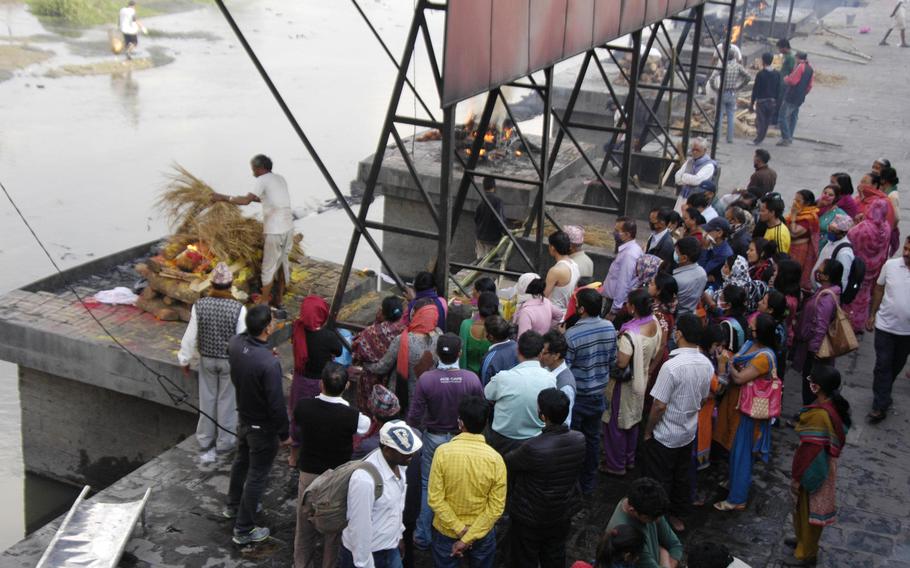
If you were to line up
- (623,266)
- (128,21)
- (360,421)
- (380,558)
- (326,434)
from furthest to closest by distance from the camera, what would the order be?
1. (128,21)
2. (623,266)
3. (360,421)
4. (326,434)
5. (380,558)

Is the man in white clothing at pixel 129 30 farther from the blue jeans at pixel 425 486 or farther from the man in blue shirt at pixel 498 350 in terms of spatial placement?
the blue jeans at pixel 425 486

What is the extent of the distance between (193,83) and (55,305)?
58.3ft

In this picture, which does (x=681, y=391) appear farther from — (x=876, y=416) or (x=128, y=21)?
(x=128, y=21)

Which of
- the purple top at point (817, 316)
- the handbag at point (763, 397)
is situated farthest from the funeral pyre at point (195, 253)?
the purple top at point (817, 316)

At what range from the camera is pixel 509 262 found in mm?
12469

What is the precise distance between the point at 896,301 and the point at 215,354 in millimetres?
5834

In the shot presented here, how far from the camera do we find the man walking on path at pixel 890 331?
27.8ft

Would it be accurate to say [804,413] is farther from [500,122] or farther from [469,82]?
[500,122]

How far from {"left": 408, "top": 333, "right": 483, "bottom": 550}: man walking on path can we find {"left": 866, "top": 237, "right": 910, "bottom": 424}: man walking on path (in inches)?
175

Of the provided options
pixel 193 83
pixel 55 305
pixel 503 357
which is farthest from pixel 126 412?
pixel 193 83

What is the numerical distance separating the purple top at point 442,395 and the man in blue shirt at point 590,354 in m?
1.01

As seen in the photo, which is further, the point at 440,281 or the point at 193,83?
the point at 193,83

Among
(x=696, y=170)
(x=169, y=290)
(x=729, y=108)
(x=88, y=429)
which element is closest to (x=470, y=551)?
(x=169, y=290)

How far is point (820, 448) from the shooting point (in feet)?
20.5
